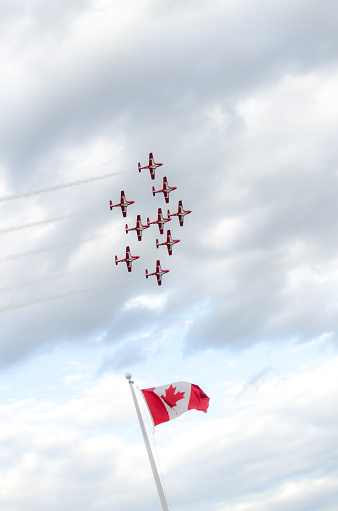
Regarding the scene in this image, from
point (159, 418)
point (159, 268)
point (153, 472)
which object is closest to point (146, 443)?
point (153, 472)

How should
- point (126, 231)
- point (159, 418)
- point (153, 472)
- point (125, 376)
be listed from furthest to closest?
point (126, 231) → point (159, 418) → point (125, 376) → point (153, 472)

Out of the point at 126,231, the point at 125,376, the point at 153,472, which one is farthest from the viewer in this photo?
the point at 126,231

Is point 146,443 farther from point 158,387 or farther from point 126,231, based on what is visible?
point 126,231

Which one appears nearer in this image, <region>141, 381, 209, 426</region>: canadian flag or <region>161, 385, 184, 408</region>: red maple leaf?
<region>141, 381, 209, 426</region>: canadian flag

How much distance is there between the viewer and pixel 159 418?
315 feet

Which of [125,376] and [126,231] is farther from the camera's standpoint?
[126,231]

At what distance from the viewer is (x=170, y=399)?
9675 cm

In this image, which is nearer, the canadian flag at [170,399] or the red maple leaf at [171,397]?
the canadian flag at [170,399]

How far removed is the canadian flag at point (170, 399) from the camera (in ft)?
315

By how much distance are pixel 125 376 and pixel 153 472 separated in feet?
37.4

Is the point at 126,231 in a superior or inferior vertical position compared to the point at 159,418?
superior

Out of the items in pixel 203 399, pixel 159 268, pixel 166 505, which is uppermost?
pixel 159 268

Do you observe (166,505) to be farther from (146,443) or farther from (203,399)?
(203,399)

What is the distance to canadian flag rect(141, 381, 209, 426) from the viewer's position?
96.1 m
